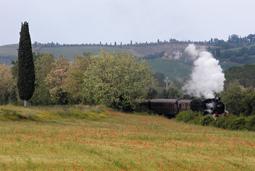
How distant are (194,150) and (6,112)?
2861 cm

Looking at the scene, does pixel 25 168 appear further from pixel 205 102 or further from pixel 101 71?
pixel 101 71

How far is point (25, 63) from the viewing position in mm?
86750

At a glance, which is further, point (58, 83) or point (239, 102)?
point (58, 83)

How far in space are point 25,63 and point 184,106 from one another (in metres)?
23.4

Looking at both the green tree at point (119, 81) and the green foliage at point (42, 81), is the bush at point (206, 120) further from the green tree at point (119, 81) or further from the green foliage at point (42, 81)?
the green foliage at point (42, 81)

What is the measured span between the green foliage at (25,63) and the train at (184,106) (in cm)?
2060

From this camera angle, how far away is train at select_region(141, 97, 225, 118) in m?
70.9

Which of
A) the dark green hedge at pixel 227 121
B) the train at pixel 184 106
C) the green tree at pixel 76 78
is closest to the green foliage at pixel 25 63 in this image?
the train at pixel 184 106

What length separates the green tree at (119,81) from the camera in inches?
3856

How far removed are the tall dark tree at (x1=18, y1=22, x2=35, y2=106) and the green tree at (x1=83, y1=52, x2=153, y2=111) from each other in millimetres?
14354

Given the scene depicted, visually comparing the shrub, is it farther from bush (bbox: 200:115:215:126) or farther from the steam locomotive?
the steam locomotive

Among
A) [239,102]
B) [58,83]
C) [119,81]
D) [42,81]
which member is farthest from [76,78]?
[239,102]

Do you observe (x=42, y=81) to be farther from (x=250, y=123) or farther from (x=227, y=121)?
(x=250, y=123)

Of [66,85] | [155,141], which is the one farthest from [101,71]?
[155,141]
